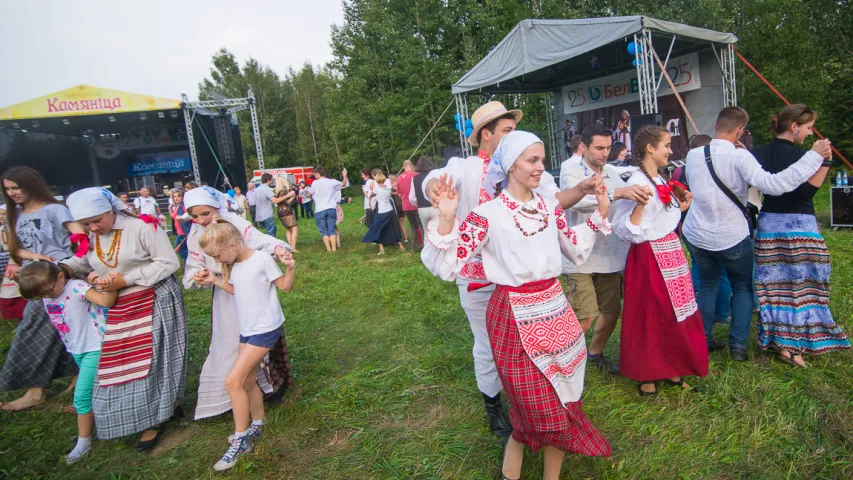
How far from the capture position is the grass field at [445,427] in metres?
2.38

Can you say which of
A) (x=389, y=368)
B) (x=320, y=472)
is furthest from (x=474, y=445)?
(x=389, y=368)

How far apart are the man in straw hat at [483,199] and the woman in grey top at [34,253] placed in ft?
9.65

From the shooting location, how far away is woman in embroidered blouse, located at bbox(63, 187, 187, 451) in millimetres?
2836

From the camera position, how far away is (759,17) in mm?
13719

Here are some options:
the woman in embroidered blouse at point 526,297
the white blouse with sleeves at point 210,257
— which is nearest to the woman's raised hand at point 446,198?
the woman in embroidered blouse at point 526,297

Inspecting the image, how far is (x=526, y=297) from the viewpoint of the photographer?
6.51 ft

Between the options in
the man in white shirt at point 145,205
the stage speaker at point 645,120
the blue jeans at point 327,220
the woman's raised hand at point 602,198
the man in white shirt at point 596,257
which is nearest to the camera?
the woman's raised hand at point 602,198

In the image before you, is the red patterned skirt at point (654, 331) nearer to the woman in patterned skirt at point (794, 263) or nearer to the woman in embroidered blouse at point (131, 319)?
the woman in patterned skirt at point (794, 263)

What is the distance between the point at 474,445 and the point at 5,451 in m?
3.17

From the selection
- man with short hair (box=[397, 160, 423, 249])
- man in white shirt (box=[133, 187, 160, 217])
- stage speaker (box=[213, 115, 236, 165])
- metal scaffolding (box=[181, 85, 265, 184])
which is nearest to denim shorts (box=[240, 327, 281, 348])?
man with short hair (box=[397, 160, 423, 249])

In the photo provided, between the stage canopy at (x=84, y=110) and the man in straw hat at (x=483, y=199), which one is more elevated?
the stage canopy at (x=84, y=110)

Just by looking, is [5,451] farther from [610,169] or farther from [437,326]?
[610,169]

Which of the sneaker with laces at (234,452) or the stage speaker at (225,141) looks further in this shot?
the stage speaker at (225,141)

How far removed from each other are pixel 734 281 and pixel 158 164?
21692 millimetres
